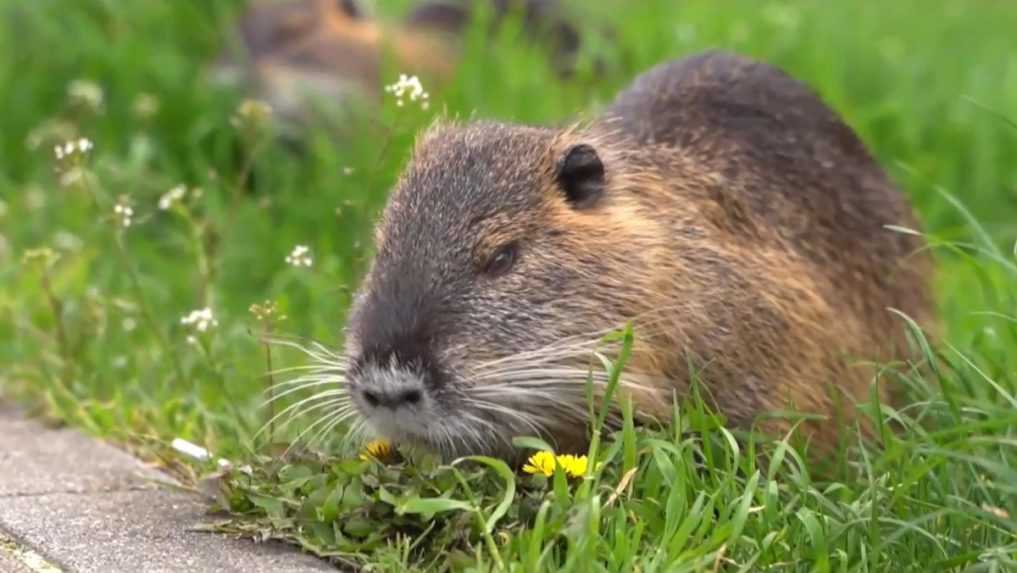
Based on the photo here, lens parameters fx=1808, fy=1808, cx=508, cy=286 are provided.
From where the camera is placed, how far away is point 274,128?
6059mm

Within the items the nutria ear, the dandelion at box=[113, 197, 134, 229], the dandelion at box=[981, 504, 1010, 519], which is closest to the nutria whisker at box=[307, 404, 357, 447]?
the dandelion at box=[113, 197, 134, 229]

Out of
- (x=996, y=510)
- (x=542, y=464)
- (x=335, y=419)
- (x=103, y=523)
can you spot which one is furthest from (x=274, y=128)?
(x=996, y=510)

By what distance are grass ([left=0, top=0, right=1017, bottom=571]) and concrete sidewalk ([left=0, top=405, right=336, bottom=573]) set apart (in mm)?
68

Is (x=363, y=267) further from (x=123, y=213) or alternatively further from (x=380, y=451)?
(x=380, y=451)

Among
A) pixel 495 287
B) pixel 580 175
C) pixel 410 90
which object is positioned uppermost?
pixel 410 90

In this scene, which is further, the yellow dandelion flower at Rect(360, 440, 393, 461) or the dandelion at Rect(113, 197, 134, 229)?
the dandelion at Rect(113, 197, 134, 229)

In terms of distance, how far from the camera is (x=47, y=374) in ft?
14.0

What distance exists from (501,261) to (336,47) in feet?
11.4

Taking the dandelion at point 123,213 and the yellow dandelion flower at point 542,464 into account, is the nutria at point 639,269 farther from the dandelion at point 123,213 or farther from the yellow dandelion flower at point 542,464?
the dandelion at point 123,213

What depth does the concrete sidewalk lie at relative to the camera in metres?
2.88

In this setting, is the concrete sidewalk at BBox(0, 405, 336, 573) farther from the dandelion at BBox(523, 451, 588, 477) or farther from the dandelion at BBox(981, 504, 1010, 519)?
the dandelion at BBox(981, 504, 1010, 519)

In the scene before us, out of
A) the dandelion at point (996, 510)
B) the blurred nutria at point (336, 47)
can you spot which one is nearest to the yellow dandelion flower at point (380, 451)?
the dandelion at point (996, 510)

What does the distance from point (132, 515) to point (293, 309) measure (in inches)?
71.2

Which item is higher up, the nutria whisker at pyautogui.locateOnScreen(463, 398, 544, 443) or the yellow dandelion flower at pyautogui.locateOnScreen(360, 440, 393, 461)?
the nutria whisker at pyautogui.locateOnScreen(463, 398, 544, 443)
